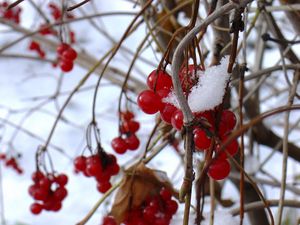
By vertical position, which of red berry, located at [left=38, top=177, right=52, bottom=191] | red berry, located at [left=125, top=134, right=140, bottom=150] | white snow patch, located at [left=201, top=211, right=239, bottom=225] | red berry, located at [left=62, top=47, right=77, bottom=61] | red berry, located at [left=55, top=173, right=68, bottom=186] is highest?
red berry, located at [left=62, top=47, right=77, bottom=61]

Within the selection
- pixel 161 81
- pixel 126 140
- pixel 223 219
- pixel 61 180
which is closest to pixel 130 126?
pixel 126 140

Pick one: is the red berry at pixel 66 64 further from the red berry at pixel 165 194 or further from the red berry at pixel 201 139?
the red berry at pixel 201 139

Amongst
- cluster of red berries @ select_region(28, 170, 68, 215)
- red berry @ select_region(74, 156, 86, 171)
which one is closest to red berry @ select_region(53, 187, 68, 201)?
cluster of red berries @ select_region(28, 170, 68, 215)

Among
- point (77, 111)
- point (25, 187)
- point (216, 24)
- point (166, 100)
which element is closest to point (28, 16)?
point (77, 111)

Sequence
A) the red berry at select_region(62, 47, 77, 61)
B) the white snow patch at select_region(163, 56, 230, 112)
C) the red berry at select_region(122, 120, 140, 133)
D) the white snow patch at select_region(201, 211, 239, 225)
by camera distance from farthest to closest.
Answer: the red berry at select_region(62, 47, 77, 61)
the red berry at select_region(122, 120, 140, 133)
the white snow patch at select_region(201, 211, 239, 225)
the white snow patch at select_region(163, 56, 230, 112)

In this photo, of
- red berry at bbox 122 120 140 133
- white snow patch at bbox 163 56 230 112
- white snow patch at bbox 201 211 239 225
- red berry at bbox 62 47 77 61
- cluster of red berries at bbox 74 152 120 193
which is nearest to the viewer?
white snow patch at bbox 163 56 230 112

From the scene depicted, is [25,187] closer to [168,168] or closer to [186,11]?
[168,168]

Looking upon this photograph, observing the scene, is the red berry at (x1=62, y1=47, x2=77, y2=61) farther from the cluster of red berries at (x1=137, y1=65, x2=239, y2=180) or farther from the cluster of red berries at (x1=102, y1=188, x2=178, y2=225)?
the cluster of red berries at (x1=137, y1=65, x2=239, y2=180)

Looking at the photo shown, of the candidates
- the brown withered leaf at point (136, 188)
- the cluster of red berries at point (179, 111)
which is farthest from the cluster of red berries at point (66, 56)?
the cluster of red berries at point (179, 111)
